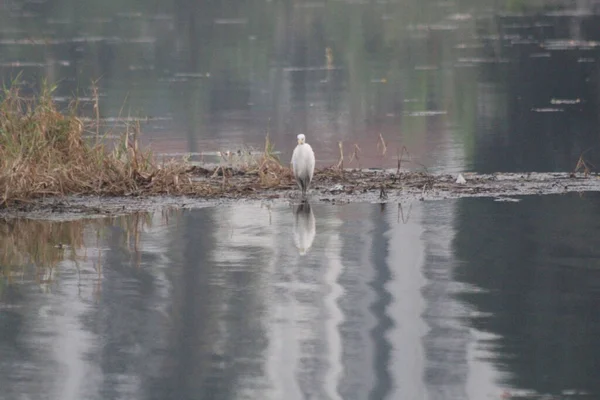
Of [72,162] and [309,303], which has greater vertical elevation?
[72,162]

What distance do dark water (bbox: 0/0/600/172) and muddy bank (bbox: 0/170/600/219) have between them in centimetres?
130

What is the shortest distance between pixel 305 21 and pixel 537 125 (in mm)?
31264

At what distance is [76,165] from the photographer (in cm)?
1614

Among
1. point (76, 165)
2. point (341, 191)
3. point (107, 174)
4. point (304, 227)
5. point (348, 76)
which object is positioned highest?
point (348, 76)

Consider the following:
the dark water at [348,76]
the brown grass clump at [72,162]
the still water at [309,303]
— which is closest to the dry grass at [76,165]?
the brown grass clump at [72,162]

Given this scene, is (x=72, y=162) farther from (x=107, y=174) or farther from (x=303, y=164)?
(x=303, y=164)

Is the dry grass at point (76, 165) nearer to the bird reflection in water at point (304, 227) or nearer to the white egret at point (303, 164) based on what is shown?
the white egret at point (303, 164)

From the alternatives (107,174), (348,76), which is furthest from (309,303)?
(348,76)

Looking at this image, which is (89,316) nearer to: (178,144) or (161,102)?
(178,144)

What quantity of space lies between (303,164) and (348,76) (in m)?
18.0

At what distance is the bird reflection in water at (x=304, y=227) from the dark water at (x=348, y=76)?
2936 millimetres

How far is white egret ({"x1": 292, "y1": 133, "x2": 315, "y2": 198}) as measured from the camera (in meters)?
15.3

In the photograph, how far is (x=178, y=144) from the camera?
21.4 meters

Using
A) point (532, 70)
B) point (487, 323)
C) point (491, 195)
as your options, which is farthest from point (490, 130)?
point (487, 323)
